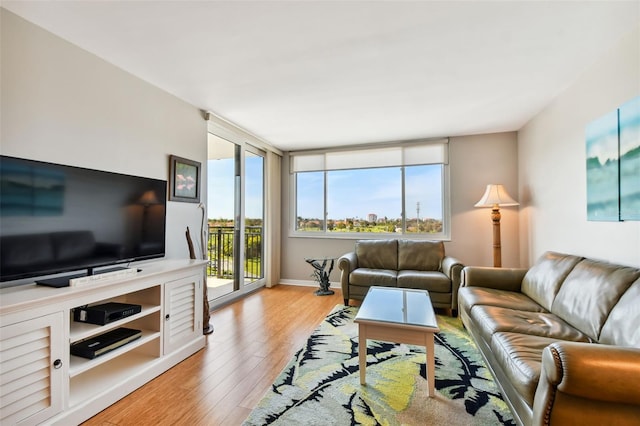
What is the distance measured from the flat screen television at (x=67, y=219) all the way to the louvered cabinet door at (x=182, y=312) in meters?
0.37

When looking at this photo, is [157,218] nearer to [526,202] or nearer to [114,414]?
[114,414]

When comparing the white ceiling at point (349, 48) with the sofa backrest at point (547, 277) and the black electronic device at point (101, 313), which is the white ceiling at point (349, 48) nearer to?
the sofa backrest at point (547, 277)

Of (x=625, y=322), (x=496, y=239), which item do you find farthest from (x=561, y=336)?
(x=496, y=239)

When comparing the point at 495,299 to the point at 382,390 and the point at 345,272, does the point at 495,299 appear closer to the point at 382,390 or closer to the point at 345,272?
the point at 382,390

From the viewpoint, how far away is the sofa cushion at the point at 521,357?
1328mm

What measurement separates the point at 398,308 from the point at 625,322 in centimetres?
126

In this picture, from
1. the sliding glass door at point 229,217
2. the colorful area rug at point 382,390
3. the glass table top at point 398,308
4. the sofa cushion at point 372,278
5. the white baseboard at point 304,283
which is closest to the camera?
the colorful area rug at point 382,390

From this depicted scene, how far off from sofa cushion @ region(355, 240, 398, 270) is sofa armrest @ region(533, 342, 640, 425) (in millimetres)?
2829

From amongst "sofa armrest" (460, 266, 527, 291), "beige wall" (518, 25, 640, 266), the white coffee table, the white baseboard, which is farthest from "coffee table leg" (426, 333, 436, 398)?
the white baseboard

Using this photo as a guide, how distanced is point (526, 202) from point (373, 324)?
10.2ft

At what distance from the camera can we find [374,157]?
183 inches

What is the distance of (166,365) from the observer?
7.00 feet

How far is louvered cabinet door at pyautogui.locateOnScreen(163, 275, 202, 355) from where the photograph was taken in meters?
2.18

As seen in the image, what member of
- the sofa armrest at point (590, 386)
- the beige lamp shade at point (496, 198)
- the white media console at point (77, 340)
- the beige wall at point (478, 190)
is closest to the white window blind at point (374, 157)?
the beige wall at point (478, 190)
